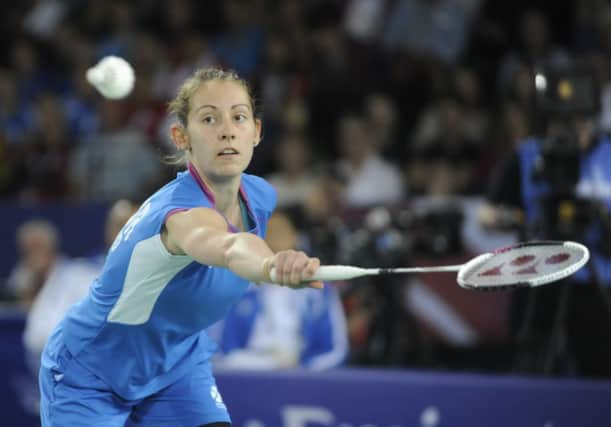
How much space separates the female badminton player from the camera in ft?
10.5

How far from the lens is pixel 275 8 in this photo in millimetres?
9273

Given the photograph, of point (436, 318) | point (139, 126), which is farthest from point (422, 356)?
point (139, 126)

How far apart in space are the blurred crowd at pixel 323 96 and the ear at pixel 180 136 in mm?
3034

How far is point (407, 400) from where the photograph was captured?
4.90m

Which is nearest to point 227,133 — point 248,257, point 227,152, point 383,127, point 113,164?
point 227,152

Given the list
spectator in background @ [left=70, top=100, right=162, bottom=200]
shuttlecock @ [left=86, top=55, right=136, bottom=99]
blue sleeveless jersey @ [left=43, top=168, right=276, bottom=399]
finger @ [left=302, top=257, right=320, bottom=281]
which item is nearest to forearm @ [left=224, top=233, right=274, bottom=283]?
finger @ [left=302, top=257, right=320, bottom=281]

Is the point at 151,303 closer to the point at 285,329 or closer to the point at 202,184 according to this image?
the point at 202,184

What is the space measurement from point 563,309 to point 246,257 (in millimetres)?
2927

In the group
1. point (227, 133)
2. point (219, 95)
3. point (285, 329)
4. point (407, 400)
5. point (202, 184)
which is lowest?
point (407, 400)

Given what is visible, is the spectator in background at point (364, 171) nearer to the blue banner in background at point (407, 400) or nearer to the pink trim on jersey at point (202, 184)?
the blue banner in background at point (407, 400)

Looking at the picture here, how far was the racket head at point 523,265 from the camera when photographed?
9.24 feet

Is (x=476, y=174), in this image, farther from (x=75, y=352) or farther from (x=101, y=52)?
(x=75, y=352)

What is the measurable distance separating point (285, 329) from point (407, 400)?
973mm

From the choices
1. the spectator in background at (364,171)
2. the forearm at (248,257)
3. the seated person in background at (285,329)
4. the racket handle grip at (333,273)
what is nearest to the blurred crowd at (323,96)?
the spectator in background at (364,171)
